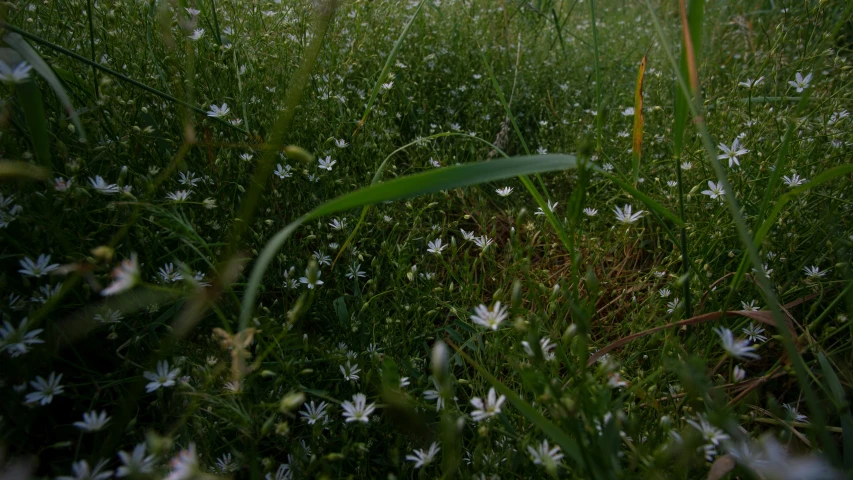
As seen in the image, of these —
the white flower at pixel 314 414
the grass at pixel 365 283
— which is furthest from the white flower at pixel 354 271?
the white flower at pixel 314 414

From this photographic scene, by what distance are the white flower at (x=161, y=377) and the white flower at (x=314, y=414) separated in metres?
0.31

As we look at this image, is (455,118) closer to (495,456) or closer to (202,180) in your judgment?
(202,180)

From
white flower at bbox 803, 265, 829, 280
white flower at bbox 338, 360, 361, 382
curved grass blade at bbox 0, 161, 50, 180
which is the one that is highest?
white flower at bbox 803, 265, 829, 280

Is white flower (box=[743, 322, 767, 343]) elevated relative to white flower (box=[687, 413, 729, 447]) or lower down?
elevated

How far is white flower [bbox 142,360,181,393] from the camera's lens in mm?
1178

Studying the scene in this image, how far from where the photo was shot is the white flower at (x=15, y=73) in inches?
47.4

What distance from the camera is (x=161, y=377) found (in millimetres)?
1217

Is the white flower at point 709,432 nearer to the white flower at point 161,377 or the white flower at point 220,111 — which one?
the white flower at point 161,377

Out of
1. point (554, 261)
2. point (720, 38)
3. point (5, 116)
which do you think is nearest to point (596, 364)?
point (554, 261)

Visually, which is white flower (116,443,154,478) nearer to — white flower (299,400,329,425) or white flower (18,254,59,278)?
white flower (299,400,329,425)

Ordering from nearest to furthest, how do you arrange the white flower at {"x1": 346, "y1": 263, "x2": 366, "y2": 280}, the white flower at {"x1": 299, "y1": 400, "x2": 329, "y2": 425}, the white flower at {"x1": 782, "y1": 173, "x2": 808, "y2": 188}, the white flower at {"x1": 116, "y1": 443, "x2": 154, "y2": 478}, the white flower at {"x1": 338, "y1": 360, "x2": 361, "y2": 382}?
the white flower at {"x1": 116, "y1": 443, "x2": 154, "y2": 478}, the white flower at {"x1": 299, "y1": 400, "x2": 329, "y2": 425}, the white flower at {"x1": 338, "y1": 360, "x2": 361, "y2": 382}, the white flower at {"x1": 346, "y1": 263, "x2": 366, "y2": 280}, the white flower at {"x1": 782, "y1": 173, "x2": 808, "y2": 188}

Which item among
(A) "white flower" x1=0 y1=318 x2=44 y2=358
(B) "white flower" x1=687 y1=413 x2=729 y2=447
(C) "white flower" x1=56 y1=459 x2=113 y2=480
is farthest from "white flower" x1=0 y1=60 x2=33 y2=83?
(B) "white flower" x1=687 y1=413 x2=729 y2=447

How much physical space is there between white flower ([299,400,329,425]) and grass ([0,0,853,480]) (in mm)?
13

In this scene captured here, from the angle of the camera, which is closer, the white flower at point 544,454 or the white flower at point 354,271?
the white flower at point 544,454
